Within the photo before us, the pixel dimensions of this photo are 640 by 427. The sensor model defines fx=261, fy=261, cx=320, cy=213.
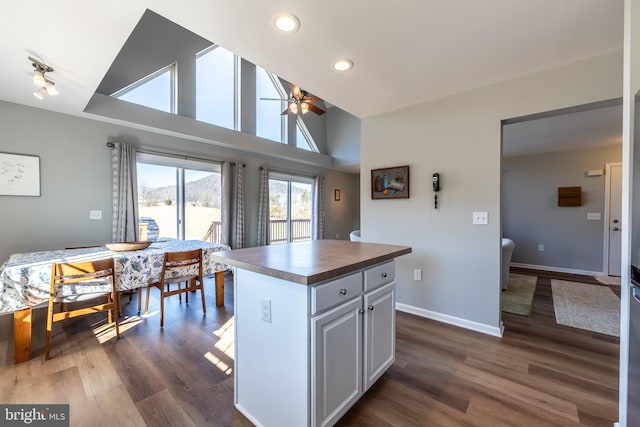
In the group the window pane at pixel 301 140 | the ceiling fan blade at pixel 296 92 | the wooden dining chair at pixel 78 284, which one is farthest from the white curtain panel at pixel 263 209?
the wooden dining chair at pixel 78 284

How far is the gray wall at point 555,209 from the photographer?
15.9ft

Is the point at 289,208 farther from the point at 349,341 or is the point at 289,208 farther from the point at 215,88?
the point at 349,341

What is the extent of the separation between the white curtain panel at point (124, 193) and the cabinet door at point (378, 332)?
355 centimetres

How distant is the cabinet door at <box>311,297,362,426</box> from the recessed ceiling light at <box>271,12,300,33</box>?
1754 millimetres

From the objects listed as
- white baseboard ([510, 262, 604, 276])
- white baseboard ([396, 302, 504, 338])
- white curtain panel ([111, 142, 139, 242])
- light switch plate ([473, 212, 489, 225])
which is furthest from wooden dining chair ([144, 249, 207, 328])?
white baseboard ([510, 262, 604, 276])

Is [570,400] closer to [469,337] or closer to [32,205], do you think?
[469,337]

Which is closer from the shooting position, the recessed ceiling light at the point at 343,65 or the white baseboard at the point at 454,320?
the recessed ceiling light at the point at 343,65

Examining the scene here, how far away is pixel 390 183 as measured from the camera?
3.14m

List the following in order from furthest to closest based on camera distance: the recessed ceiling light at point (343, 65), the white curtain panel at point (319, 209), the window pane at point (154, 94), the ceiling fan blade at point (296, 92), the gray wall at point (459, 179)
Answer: the white curtain panel at point (319, 209)
the window pane at point (154, 94)
the ceiling fan blade at point (296, 92)
the gray wall at point (459, 179)
the recessed ceiling light at point (343, 65)

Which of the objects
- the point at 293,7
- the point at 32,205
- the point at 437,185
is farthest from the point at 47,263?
the point at 437,185

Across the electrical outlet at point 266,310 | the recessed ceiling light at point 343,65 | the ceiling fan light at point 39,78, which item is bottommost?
the electrical outlet at point 266,310

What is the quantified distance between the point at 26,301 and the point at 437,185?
368 centimetres

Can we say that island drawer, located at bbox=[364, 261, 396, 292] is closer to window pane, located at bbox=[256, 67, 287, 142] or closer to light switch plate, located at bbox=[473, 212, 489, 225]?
light switch plate, located at bbox=[473, 212, 489, 225]

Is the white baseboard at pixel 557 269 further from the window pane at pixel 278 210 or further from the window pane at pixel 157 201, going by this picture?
the window pane at pixel 157 201
